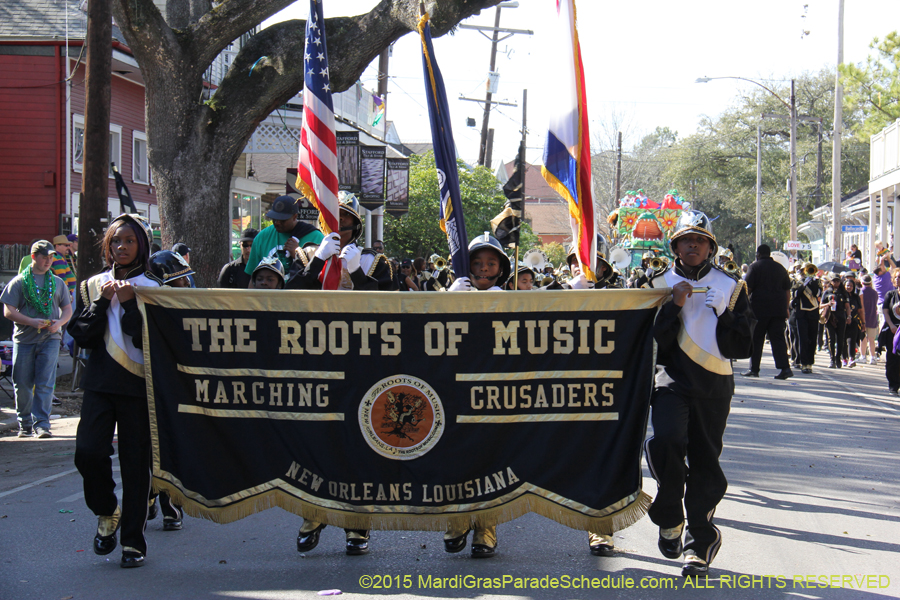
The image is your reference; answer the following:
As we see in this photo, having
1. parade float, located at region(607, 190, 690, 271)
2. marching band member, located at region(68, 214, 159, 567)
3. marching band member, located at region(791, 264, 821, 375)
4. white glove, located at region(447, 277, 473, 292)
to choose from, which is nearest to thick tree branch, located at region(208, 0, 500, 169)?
white glove, located at region(447, 277, 473, 292)

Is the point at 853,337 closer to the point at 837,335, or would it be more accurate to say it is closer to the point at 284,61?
the point at 837,335

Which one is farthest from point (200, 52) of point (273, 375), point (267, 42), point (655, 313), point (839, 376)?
point (839, 376)

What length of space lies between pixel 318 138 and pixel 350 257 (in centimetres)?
131

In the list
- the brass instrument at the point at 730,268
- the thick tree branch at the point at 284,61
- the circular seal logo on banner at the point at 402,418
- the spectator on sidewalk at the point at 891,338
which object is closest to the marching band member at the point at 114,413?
the circular seal logo on banner at the point at 402,418

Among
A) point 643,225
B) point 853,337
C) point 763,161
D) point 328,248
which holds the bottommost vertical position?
point 853,337

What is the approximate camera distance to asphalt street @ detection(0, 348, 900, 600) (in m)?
4.65

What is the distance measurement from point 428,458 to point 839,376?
1295 centimetres

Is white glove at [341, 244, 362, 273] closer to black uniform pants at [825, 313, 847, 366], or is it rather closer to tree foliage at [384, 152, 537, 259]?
black uniform pants at [825, 313, 847, 366]

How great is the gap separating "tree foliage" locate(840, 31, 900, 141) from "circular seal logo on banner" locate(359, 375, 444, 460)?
149 ft

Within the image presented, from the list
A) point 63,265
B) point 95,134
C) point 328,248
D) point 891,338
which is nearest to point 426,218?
point 63,265

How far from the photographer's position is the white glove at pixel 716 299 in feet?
15.5

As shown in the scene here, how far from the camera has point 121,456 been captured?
195 inches

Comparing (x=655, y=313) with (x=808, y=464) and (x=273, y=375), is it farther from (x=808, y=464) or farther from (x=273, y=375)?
(x=808, y=464)

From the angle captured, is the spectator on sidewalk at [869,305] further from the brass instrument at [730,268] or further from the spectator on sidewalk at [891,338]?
the brass instrument at [730,268]
